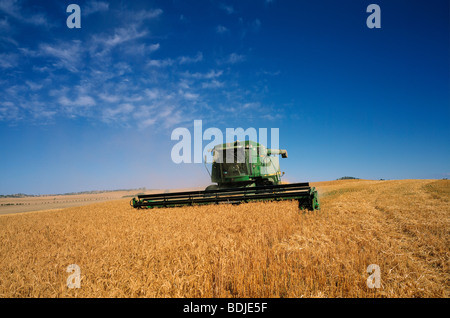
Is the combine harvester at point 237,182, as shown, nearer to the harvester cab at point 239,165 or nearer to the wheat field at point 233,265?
the harvester cab at point 239,165

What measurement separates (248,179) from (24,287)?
27.6 feet

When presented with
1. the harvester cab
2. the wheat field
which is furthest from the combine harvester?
the wheat field

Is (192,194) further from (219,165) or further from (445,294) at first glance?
(445,294)

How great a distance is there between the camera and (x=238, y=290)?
2377mm

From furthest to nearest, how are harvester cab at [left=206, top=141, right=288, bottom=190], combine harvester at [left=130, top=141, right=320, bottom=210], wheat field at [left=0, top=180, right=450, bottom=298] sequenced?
1. harvester cab at [left=206, top=141, right=288, bottom=190]
2. combine harvester at [left=130, top=141, right=320, bottom=210]
3. wheat field at [left=0, top=180, right=450, bottom=298]

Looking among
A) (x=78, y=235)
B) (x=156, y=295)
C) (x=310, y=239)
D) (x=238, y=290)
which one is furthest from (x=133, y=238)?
(x=310, y=239)

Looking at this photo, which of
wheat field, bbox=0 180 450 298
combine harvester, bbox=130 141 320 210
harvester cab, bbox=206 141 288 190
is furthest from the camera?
harvester cab, bbox=206 141 288 190

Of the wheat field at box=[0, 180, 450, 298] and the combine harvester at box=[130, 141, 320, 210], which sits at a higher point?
the combine harvester at box=[130, 141, 320, 210]

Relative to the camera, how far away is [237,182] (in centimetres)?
1036

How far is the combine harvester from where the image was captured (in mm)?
8266

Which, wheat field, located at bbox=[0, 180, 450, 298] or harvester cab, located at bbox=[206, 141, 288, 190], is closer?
wheat field, located at bbox=[0, 180, 450, 298]

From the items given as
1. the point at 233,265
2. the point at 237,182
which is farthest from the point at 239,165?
the point at 233,265

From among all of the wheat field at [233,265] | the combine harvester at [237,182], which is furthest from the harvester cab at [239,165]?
the wheat field at [233,265]

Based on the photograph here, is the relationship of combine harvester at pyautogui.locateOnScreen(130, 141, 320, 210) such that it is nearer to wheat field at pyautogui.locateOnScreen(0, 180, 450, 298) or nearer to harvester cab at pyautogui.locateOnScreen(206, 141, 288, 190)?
harvester cab at pyautogui.locateOnScreen(206, 141, 288, 190)
